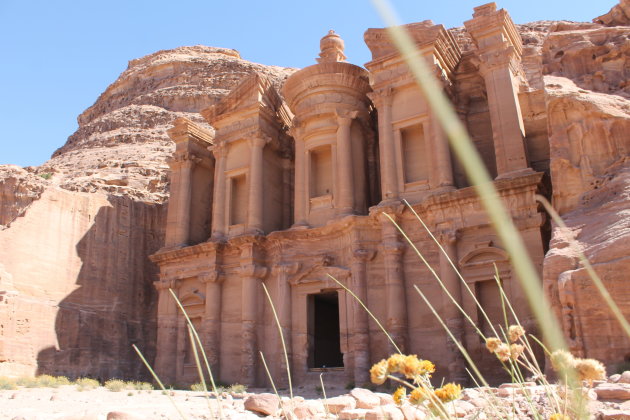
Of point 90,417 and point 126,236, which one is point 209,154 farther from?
point 90,417

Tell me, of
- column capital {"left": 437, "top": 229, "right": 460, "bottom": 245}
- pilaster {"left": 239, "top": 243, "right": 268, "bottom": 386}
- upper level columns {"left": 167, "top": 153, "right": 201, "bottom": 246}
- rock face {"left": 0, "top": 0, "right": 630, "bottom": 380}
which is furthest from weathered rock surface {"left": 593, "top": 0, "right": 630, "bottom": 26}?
upper level columns {"left": 167, "top": 153, "right": 201, "bottom": 246}

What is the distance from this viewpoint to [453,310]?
50.4ft

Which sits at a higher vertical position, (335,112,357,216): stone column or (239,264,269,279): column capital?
(335,112,357,216): stone column

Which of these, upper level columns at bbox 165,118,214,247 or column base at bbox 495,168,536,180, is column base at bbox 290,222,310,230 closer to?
upper level columns at bbox 165,118,214,247

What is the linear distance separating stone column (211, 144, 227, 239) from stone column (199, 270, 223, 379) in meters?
1.72

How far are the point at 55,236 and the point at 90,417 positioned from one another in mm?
14542

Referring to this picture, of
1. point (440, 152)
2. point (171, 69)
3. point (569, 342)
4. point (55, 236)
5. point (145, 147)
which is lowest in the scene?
point (569, 342)

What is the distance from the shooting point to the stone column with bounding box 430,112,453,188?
17.1 meters

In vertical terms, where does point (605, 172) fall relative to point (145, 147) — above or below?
below

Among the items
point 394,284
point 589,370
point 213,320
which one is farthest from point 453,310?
point 589,370

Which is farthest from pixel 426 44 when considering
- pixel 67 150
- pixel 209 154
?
pixel 67 150

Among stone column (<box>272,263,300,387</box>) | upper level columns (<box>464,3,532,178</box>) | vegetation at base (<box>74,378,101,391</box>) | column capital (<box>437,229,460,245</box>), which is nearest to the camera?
vegetation at base (<box>74,378,101,391</box>)

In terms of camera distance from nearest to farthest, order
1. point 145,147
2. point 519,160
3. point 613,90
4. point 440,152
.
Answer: point 613,90
point 519,160
point 440,152
point 145,147

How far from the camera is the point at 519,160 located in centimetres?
1606
